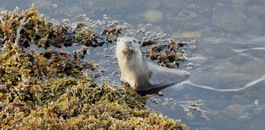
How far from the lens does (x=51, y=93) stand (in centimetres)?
595

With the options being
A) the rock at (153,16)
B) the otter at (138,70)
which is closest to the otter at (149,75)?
the otter at (138,70)

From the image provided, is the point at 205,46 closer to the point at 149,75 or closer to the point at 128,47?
the point at 149,75

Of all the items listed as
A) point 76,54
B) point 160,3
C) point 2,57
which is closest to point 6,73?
point 2,57

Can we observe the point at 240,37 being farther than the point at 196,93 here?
Yes

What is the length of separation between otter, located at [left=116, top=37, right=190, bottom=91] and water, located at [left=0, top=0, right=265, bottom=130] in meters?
0.13

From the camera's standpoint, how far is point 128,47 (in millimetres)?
6102

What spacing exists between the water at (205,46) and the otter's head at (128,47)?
41 cm

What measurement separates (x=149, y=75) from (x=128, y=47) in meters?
0.47

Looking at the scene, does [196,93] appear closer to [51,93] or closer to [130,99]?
[130,99]

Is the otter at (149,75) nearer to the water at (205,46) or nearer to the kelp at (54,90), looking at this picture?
the water at (205,46)

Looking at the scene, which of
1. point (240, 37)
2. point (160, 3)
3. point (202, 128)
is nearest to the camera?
point (202, 128)

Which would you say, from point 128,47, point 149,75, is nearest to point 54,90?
point 128,47

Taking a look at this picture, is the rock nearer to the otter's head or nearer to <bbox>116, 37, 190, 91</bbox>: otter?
<bbox>116, 37, 190, 91</bbox>: otter

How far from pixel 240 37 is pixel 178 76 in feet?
4.46
